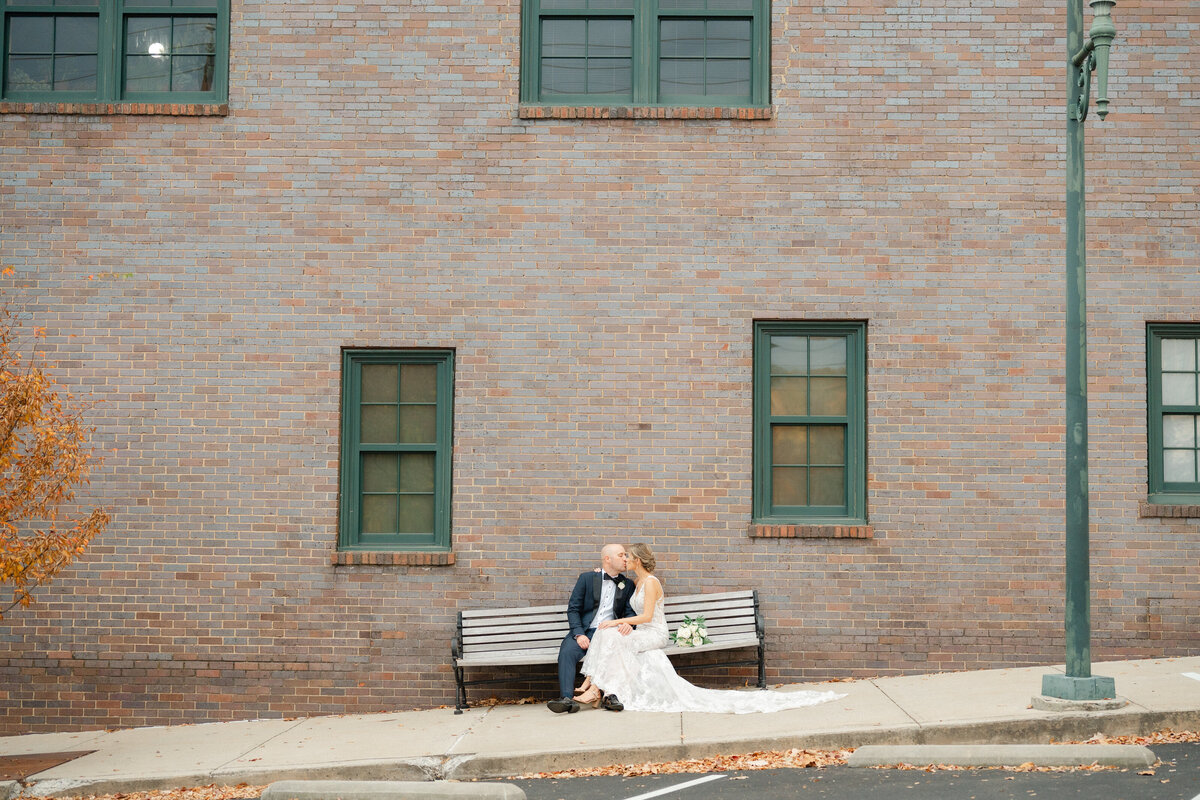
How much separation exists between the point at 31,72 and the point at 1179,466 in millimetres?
11240

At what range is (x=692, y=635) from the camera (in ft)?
32.0

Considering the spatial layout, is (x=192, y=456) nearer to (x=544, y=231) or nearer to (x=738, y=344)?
(x=544, y=231)

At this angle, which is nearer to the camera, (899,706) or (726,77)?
(899,706)

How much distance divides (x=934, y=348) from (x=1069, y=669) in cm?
316

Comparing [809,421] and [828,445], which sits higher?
[809,421]

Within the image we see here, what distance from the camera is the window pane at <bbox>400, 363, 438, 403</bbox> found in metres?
10.5

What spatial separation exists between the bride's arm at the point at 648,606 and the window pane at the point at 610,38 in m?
4.89

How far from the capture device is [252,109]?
1044 centimetres

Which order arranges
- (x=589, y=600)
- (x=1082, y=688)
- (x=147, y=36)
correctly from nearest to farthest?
(x=1082, y=688), (x=589, y=600), (x=147, y=36)

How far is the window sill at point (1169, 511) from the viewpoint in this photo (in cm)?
1013

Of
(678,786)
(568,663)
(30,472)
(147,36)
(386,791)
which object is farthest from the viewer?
(147,36)

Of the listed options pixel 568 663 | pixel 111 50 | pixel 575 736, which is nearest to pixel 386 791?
pixel 575 736

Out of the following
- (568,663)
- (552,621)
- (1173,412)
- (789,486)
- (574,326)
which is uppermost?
(574,326)

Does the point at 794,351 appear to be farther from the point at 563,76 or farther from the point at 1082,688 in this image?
the point at 1082,688
